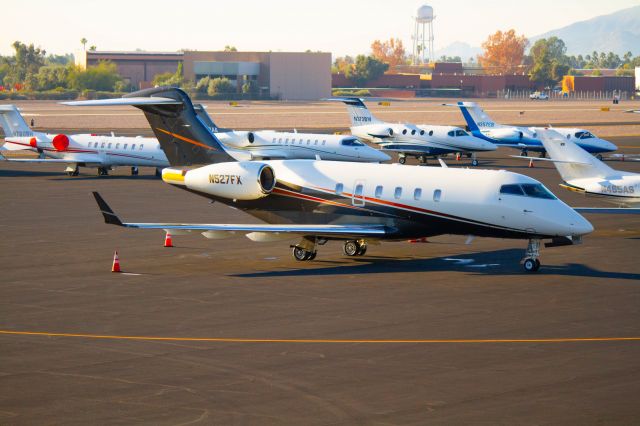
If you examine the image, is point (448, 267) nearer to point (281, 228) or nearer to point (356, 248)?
point (356, 248)

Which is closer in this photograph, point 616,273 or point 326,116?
point 616,273

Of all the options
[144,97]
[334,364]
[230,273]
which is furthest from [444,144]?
[334,364]

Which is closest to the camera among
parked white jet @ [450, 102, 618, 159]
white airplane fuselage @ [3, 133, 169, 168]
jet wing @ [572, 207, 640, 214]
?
jet wing @ [572, 207, 640, 214]

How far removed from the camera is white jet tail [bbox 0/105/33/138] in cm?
5941

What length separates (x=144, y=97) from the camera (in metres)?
32.9

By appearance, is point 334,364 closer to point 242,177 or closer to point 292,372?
point 292,372

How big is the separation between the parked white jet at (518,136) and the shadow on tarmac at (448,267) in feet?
128

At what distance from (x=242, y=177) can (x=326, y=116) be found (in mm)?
106653

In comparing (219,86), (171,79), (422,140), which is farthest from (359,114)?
(171,79)

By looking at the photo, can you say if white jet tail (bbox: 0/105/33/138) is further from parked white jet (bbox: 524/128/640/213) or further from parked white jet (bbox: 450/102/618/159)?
parked white jet (bbox: 524/128/640/213)

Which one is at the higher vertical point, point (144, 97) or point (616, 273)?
point (144, 97)

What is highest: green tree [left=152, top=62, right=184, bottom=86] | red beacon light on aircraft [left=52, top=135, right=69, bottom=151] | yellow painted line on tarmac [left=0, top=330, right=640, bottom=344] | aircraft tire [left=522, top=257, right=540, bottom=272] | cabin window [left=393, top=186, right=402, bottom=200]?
green tree [left=152, top=62, right=184, bottom=86]

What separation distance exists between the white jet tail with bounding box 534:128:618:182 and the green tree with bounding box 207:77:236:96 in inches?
5939

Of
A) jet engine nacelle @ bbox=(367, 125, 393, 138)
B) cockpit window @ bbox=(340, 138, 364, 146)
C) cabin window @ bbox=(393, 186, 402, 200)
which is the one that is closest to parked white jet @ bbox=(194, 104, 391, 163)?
cockpit window @ bbox=(340, 138, 364, 146)
